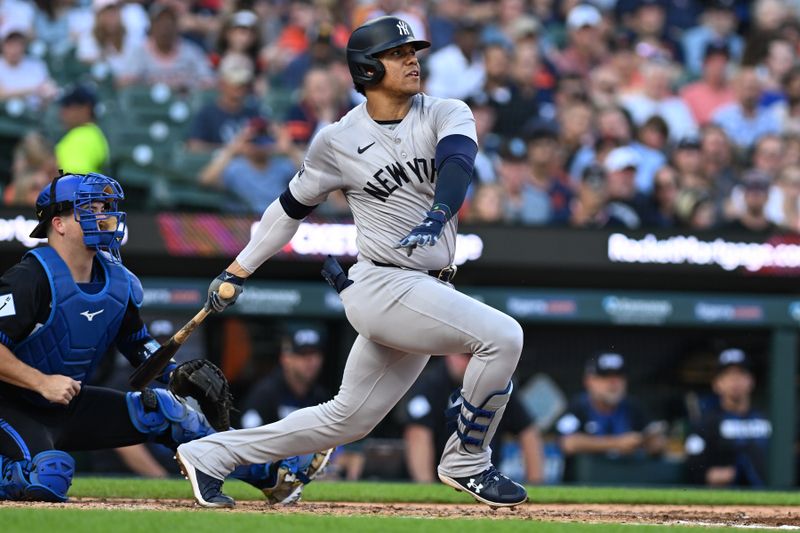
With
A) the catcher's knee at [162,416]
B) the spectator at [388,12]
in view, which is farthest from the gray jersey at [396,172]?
the spectator at [388,12]

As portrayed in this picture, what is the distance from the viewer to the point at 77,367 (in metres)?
5.54

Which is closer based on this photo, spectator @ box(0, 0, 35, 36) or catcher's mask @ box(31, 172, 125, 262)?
catcher's mask @ box(31, 172, 125, 262)

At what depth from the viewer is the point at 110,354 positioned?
9344 mm

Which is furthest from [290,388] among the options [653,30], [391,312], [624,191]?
[653,30]

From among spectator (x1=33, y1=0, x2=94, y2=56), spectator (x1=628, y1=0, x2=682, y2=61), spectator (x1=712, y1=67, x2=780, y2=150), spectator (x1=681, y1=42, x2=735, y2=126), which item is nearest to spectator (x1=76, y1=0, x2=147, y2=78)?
spectator (x1=33, y1=0, x2=94, y2=56)

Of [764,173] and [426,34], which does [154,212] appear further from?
[764,173]

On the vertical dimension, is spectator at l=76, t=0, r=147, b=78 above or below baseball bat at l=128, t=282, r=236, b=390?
above

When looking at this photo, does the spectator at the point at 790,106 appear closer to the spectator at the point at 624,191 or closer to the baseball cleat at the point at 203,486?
the spectator at the point at 624,191

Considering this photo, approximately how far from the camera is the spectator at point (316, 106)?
33.2 feet

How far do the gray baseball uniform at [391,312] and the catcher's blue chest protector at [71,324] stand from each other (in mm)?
595

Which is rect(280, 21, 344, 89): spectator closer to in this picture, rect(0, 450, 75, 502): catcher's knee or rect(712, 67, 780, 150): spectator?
rect(712, 67, 780, 150): spectator

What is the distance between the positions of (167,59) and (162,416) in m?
5.42

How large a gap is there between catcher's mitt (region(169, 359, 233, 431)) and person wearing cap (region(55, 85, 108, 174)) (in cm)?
351

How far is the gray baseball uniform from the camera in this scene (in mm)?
4867
